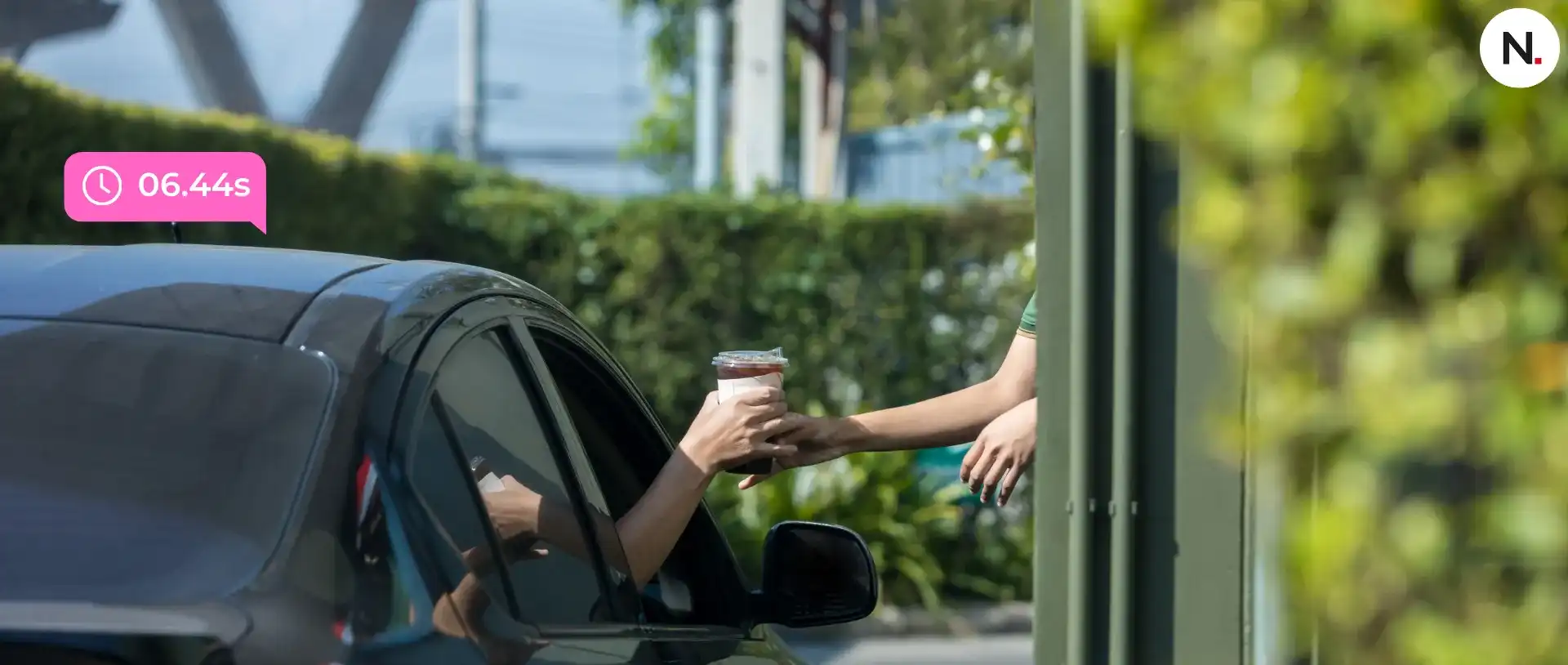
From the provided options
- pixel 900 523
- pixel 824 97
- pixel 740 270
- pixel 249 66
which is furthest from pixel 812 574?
pixel 824 97

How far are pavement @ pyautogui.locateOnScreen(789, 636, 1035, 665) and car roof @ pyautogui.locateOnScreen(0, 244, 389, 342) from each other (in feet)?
20.9

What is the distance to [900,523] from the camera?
985 centimetres

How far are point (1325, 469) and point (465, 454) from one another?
1.23 m

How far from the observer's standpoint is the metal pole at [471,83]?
17969 mm

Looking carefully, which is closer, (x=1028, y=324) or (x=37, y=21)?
(x=1028, y=324)

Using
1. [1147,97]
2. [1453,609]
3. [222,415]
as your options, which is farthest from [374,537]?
[1453,609]

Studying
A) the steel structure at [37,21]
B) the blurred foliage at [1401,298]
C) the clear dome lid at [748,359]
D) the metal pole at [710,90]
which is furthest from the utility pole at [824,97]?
the blurred foliage at [1401,298]

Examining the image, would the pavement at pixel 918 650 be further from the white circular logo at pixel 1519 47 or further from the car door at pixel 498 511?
the white circular logo at pixel 1519 47

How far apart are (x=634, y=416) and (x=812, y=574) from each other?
16.7 inches

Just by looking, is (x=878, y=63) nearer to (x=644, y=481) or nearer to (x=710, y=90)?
(x=710, y=90)

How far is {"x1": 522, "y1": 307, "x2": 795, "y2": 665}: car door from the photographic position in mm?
2863

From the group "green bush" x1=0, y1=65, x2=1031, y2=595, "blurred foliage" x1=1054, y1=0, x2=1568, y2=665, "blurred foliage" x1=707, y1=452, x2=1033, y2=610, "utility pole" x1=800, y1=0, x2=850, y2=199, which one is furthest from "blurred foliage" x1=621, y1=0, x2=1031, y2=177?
"blurred foliage" x1=1054, y1=0, x2=1568, y2=665

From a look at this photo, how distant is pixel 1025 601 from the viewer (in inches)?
393

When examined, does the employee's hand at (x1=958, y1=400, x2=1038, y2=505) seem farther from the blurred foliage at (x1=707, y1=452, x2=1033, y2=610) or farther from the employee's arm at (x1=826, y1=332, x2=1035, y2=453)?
the blurred foliage at (x1=707, y1=452, x2=1033, y2=610)
